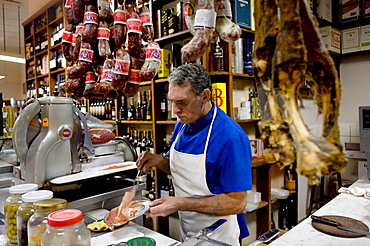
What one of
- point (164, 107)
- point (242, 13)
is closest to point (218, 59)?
point (242, 13)

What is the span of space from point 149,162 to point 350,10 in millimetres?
3395

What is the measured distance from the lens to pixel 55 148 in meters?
1.72

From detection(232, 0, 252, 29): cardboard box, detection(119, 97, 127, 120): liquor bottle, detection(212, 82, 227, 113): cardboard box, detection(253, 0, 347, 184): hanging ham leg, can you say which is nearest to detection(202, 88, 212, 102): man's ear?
detection(212, 82, 227, 113): cardboard box

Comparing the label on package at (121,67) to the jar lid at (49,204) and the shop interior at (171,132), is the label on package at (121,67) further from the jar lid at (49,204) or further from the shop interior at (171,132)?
the jar lid at (49,204)

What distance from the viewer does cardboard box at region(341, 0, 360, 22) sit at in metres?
3.52

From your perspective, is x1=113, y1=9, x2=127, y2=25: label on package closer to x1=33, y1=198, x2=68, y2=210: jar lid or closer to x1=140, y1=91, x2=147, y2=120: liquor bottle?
x1=33, y1=198, x2=68, y2=210: jar lid

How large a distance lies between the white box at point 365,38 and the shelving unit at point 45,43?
4.55 m

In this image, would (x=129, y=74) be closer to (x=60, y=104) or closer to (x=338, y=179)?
(x=60, y=104)

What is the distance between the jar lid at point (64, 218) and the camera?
0.87 m

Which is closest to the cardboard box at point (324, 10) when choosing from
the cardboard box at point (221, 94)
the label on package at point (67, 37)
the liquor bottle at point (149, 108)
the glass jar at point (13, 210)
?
the cardboard box at point (221, 94)

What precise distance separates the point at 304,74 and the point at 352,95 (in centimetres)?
408

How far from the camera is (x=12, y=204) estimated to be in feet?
3.91

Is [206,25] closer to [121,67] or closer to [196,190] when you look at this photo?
[121,67]

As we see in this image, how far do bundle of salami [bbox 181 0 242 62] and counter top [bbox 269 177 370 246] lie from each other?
1.05 metres
